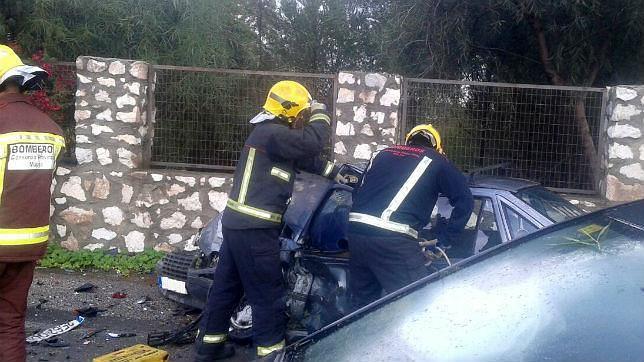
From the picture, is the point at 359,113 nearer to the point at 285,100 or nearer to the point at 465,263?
the point at 285,100

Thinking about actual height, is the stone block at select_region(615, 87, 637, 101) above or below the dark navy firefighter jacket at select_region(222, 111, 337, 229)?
above

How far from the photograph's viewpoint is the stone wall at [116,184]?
8.80m

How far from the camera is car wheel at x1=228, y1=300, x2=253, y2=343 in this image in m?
6.08

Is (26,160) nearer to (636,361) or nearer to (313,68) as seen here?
(636,361)

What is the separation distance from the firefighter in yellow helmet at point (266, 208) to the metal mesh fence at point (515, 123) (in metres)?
3.23

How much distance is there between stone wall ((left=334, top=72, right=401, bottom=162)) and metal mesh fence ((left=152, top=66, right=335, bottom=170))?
943 millimetres

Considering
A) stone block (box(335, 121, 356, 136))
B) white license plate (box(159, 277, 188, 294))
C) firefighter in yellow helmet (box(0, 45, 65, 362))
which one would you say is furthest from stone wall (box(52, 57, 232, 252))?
firefighter in yellow helmet (box(0, 45, 65, 362))

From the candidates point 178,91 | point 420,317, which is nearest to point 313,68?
point 178,91

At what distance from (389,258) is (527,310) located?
2593 millimetres

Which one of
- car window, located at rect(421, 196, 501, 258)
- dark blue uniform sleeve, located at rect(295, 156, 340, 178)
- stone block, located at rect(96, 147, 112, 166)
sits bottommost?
car window, located at rect(421, 196, 501, 258)

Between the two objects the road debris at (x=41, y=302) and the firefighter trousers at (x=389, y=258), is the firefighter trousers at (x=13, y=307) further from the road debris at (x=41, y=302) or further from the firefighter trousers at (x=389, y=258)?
the road debris at (x=41, y=302)

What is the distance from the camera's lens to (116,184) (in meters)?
8.86

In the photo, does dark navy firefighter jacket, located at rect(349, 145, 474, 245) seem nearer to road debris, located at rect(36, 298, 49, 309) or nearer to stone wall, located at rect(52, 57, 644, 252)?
road debris, located at rect(36, 298, 49, 309)

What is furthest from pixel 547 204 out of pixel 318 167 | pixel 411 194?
pixel 318 167
